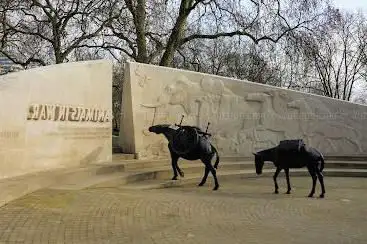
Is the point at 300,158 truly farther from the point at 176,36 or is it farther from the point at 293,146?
the point at 176,36

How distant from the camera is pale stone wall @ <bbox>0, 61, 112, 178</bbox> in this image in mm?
10797

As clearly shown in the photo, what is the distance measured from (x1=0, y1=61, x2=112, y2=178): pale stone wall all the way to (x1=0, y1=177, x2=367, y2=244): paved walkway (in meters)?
1.66

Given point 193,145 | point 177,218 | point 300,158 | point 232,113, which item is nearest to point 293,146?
point 300,158

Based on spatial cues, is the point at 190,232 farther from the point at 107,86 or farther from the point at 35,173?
the point at 107,86

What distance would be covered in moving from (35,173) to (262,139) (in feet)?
35.6

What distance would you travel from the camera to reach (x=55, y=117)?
12.6 meters

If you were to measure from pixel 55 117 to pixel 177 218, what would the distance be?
5.43 metres

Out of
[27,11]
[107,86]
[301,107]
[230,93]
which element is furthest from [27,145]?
[27,11]

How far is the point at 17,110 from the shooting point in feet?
36.0

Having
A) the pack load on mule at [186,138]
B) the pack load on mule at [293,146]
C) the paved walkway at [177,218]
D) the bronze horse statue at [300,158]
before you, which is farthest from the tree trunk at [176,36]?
the paved walkway at [177,218]

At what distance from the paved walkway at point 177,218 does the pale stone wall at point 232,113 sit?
5178 mm

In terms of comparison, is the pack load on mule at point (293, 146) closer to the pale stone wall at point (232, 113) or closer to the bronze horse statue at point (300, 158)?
the bronze horse statue at point (300, 158)

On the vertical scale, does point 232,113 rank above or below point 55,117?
above

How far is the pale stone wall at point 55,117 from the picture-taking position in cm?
1080
